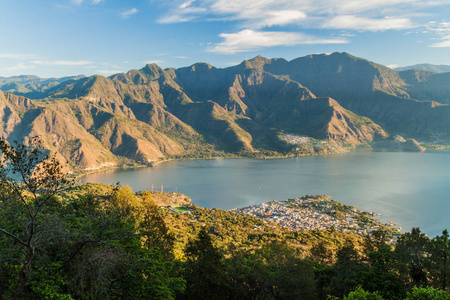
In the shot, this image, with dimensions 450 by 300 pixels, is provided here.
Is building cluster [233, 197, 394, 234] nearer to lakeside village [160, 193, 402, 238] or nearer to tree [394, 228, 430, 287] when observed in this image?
lakeside village [160, 193, 402, 238]

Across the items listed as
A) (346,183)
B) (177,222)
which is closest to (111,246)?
(177,222)

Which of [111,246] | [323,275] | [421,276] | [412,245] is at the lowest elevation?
[323,275]

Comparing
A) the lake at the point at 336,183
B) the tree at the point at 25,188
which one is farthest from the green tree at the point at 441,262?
the lake at the point at 336,183

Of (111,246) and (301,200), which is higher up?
(111,246)

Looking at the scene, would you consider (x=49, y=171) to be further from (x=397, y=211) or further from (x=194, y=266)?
(x=397, y=211)

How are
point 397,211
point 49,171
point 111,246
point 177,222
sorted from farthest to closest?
point 397,211, point 177,222, point 111,246, point 49,171

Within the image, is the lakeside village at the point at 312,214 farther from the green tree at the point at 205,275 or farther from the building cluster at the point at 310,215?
the green tree at the point at 205,275

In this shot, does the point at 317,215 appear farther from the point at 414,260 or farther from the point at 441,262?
the point at 441,262

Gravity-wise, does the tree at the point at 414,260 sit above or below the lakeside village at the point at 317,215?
above
